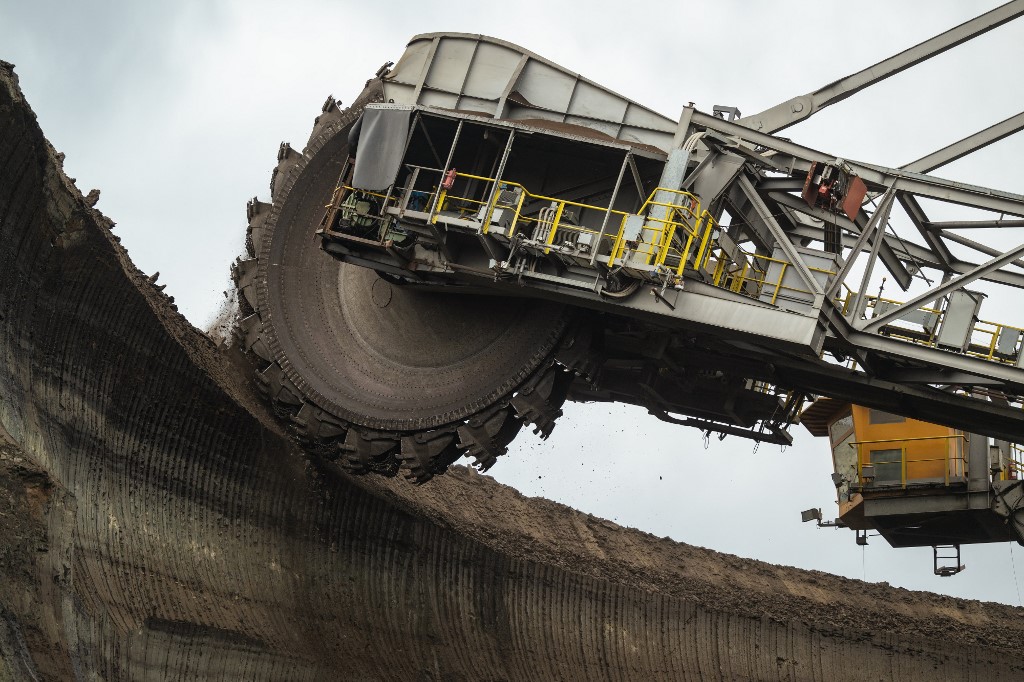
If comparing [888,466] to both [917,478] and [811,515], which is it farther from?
[811,515]

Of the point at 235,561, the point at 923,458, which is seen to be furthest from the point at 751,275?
the point at 235,561

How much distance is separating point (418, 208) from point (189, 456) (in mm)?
5000

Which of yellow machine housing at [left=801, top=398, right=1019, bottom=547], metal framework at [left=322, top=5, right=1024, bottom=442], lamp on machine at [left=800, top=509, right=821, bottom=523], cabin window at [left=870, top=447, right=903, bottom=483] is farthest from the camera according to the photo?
lamp on machine at [left=800, top=509, right=821, bottom=523]

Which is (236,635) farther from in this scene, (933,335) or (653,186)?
(933,335)

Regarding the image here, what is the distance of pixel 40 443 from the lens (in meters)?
16.2

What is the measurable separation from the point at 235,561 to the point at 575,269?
→ 6.93 metres

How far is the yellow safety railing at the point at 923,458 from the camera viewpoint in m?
21.8

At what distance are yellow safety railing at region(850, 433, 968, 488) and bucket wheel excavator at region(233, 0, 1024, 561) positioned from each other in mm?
3459

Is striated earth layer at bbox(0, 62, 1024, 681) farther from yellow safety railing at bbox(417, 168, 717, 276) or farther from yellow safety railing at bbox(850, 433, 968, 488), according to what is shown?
yellow safety railing at bbox(417, 168, 717, 276)

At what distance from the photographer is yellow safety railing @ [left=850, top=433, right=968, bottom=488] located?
21.8 m

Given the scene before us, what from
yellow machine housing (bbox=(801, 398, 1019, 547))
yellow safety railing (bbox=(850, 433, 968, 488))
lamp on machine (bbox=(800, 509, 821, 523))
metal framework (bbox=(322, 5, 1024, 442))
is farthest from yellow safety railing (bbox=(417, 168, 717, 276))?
lamp on machine (bbox=(800, 509, 821, 523))

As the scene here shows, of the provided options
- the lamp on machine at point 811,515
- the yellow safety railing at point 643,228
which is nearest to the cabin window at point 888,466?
the lamp on machine at point 811,515

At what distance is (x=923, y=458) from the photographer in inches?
877

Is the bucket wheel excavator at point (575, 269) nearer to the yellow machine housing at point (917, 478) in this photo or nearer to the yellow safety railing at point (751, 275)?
the yellow safety railing at point (751, 275)
